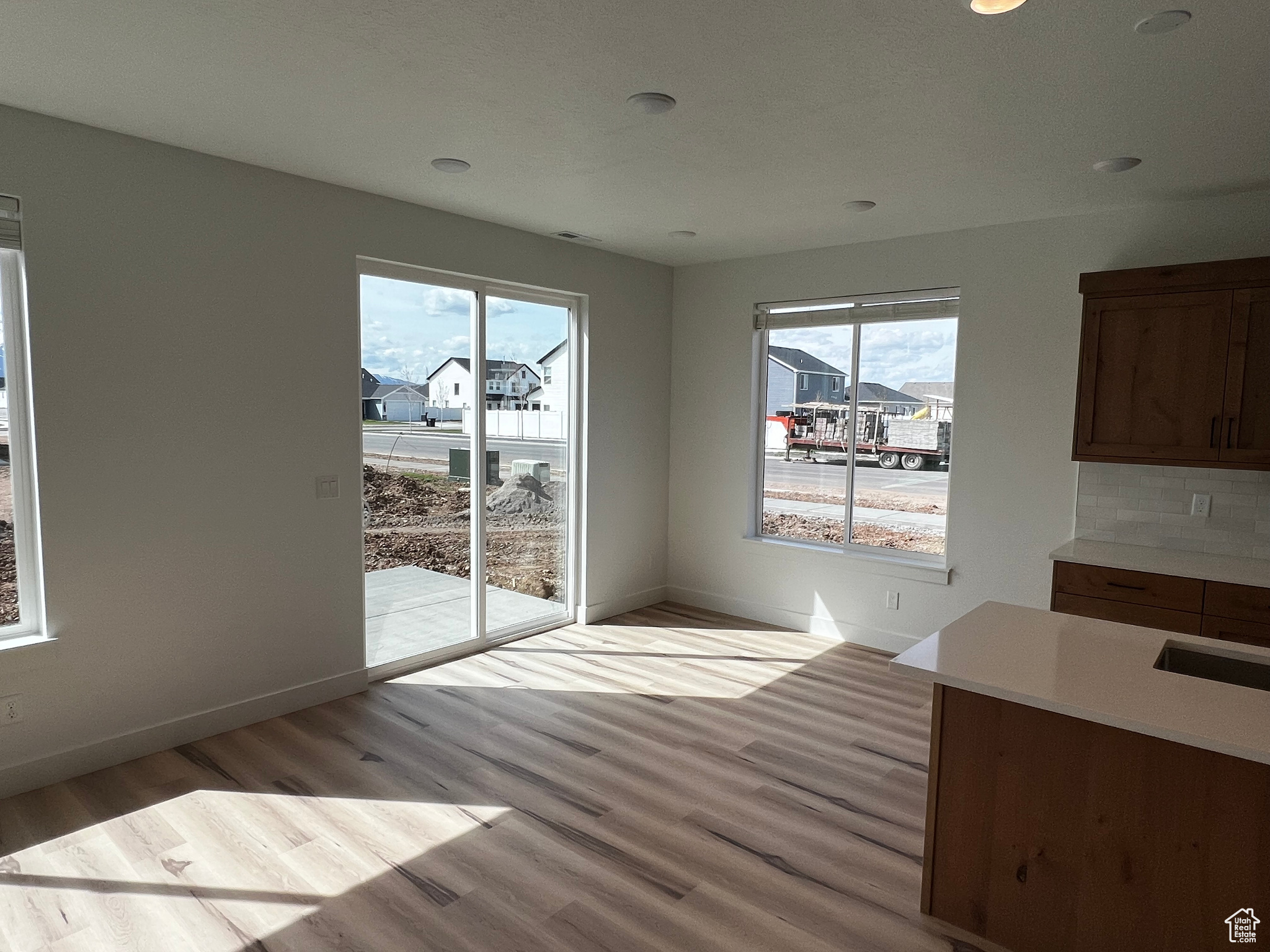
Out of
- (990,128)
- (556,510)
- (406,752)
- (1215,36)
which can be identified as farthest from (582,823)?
(1215,36)

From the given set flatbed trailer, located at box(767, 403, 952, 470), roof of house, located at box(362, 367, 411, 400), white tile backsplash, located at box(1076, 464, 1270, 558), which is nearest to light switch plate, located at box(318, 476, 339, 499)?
roof of house, located at box(362, 367, 411, 400)

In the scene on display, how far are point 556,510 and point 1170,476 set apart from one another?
11.8 ft

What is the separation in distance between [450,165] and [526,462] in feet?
6.95

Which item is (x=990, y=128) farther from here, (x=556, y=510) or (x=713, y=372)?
(x=556, y=510)

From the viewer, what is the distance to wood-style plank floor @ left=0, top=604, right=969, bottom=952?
2.35 metres

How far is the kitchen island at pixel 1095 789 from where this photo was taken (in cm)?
187

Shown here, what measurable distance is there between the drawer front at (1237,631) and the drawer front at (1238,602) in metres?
0.02

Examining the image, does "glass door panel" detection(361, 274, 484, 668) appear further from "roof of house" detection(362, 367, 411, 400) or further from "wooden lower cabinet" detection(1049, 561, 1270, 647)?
"wooden lower cabinet" detection(1049, 561, 1270, 647)

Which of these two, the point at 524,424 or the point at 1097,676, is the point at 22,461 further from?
the point at 1097,676

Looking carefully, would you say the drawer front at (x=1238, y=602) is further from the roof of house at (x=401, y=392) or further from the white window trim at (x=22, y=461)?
the white window trim at (x=22, y=461)

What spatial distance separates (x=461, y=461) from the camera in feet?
15.4

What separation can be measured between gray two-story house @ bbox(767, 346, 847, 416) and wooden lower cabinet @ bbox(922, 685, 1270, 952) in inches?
127

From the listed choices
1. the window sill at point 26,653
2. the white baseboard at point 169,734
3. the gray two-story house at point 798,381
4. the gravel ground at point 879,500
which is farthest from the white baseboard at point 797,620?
the window sill at point 26,653

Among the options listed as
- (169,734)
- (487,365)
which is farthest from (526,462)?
(169,734)
